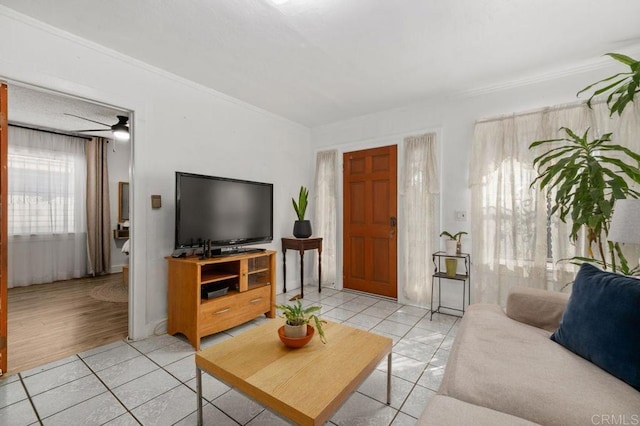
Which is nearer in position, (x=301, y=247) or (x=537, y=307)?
(x=537, y=307)

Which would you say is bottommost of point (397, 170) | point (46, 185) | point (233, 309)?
point (233, 309)

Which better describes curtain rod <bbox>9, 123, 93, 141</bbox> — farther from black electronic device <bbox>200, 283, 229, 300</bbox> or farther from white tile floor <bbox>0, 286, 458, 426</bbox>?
black electronic device <bbox>200, 283, 229, 300</bbox>

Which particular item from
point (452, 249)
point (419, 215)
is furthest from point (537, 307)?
point (419, 215)

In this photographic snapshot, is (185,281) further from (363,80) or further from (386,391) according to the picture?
(363,80)

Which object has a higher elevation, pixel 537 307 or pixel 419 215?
pixel 419 215

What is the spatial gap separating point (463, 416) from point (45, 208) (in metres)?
6.36

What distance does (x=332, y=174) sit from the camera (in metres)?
4.46

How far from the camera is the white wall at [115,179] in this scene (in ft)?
18.2

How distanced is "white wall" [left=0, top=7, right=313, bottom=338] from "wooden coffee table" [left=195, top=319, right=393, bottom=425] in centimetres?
158

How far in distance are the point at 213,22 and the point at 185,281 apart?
7.05 ft

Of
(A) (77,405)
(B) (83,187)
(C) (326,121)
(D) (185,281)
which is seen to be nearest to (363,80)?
(C) (326,121)
